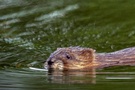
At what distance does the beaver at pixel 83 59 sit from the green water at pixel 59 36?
0.27 meters

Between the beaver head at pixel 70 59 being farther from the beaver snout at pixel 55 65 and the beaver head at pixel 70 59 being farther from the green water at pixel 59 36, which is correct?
the green water at pixel 59 36

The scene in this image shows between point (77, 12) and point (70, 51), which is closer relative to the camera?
point (70, 51)

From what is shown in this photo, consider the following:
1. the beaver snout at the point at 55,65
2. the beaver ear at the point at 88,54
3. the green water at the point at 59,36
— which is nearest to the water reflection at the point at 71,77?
the green water at the point at 59,36

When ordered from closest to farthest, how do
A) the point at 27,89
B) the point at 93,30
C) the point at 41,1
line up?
the point at 27,89
the point at 93,30
the point at 41,1

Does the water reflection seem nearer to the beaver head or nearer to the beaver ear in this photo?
the beaver head

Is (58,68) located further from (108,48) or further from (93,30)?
(93,30)

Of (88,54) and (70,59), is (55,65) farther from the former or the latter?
(88,54)

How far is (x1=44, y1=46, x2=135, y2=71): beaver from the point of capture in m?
10.7

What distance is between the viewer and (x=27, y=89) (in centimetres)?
879

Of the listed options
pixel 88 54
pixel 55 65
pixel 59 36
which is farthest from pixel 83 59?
pixel 59 36

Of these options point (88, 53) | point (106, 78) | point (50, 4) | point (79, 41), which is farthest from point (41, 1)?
point (106, 78)

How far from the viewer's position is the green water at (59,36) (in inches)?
373

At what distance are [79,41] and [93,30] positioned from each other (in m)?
1.28

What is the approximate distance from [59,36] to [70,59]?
395 centimetres
